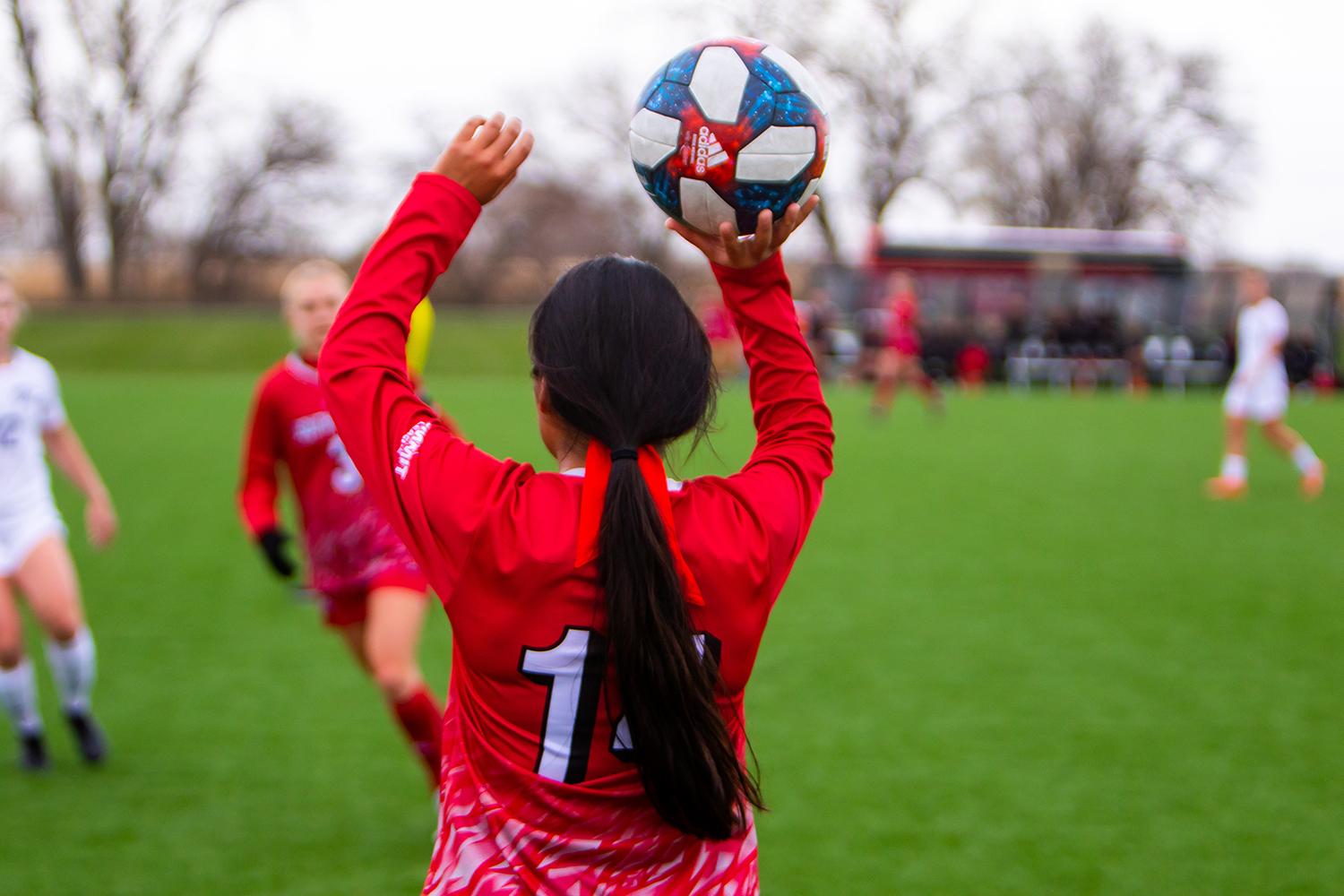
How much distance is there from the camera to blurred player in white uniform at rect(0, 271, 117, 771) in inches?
163

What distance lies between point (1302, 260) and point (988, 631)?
42.9 m

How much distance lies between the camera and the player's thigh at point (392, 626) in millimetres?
3537

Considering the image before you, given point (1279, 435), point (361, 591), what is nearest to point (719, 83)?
point (361, 591)

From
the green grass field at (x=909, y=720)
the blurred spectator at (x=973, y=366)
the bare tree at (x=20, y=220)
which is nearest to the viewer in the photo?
the green grass field at (x=909, y=720)

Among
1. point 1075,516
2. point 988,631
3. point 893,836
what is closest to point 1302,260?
point 1075,516

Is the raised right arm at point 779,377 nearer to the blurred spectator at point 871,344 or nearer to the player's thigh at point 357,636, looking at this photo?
the player's thigh at point 357,636

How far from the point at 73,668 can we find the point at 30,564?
1.45 feet

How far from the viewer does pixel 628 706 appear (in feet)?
4.74

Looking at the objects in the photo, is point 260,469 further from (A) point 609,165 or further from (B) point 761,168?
(A) point 609,165

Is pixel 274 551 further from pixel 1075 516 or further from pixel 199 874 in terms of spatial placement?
pixel 1075 516

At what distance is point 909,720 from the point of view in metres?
4.75

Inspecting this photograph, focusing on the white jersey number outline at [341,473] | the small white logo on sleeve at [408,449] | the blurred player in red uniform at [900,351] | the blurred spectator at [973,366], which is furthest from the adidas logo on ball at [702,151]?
the blurred spectator at [973,366]

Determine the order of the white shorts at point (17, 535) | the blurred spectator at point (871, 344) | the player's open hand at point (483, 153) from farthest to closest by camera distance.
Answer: the blurred spectator at point (871, 344), the white shorts at point (17, 535), the player's open hand at point (483, 153)

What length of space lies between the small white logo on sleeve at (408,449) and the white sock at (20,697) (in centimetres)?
351
